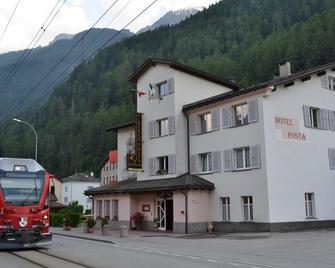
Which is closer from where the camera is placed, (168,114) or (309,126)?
(309,126)

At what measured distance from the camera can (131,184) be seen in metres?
36.3

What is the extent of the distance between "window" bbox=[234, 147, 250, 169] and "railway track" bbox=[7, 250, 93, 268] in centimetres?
1483

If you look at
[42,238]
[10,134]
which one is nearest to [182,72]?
[42,238]

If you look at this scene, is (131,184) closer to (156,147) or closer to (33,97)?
(156,147)

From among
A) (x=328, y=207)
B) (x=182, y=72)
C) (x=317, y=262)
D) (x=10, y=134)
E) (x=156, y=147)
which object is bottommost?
(x=317, y=262)

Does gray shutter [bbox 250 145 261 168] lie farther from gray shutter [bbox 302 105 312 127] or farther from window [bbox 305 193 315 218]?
gray shutter [bbox 302 105 312 127]

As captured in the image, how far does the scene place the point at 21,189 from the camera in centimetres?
1808

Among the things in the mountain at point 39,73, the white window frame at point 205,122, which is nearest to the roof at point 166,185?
the white window frame at point 205,122

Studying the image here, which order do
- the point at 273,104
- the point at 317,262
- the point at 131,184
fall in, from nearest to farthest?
1. the point at 317,262
2. the point at 273,104
3. the point at 131,184

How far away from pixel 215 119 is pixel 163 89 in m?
5.63

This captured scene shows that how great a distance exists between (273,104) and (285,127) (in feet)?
5.10

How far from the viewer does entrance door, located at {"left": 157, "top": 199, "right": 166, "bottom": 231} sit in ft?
110

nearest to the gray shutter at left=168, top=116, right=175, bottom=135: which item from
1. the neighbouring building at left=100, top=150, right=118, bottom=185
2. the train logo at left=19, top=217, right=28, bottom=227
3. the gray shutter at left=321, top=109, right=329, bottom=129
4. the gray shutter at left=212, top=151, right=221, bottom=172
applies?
the gray shutter at left=212, top=151, right=221, bottom=172

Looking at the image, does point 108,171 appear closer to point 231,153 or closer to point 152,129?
point 152,129
